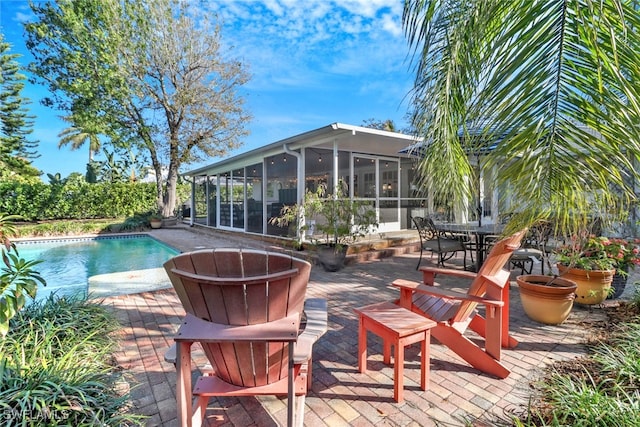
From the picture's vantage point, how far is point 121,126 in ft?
48.5

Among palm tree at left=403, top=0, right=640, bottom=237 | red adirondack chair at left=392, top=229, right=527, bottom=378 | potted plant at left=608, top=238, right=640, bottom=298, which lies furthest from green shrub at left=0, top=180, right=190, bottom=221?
potted plant at left=608, top=238, right=640, bottom=298

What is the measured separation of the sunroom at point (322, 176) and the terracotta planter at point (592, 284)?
420cm

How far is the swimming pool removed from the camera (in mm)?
5180

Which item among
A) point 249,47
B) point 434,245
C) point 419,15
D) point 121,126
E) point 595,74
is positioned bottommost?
point 434,245

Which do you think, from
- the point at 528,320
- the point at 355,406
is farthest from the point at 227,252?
the point at 528,320

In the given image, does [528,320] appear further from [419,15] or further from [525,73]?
[419,15]

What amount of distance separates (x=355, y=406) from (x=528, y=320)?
97.7 inches

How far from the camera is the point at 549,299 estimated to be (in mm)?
3059

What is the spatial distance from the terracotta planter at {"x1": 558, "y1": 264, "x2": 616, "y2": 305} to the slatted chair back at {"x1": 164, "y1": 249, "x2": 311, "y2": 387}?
145 inches

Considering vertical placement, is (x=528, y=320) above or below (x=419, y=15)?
below

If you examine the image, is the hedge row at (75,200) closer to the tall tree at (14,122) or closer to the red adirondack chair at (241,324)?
the tall tree at (14,122)

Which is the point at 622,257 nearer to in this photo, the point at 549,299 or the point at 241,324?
the point at 549,299

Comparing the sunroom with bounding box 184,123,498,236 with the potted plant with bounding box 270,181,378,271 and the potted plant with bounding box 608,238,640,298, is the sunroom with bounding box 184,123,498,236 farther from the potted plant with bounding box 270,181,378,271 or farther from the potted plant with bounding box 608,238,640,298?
the potted plant with bounding box 608,238,640,298

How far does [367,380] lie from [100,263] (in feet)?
29.1
